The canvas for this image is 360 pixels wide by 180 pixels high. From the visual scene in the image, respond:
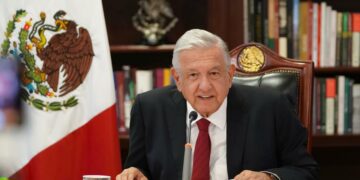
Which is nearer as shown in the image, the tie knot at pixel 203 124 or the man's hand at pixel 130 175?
the man's hand at pixel 130 175

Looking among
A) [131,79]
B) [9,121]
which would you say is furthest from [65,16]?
[9,121]

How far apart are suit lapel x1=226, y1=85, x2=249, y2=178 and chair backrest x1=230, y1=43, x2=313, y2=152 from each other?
0.23m

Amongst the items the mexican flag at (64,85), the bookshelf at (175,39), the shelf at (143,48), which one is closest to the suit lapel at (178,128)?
the mexican flag at (64,85)

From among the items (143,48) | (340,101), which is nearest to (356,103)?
(340,101)

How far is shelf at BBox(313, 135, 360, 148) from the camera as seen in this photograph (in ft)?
9.69

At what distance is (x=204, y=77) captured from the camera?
1.77m

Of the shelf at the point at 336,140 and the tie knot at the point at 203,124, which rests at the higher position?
the tie knot at the point at 203,124

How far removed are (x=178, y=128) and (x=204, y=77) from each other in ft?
0.87

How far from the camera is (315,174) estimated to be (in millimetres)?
1846

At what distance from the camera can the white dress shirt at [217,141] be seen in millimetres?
1850

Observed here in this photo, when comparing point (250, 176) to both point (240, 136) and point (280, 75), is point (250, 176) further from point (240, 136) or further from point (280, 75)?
point (280, 75)

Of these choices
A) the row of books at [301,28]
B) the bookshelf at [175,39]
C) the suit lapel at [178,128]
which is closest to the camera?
the suit lapel at [178,128]

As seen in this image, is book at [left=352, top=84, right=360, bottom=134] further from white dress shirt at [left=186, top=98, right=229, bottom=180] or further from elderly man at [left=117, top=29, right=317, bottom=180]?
white dress shirt at [left=186, top=98, right=229, bottom=180]

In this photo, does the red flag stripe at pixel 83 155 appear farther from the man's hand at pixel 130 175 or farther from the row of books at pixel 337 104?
the row of books at pixel 337 104
